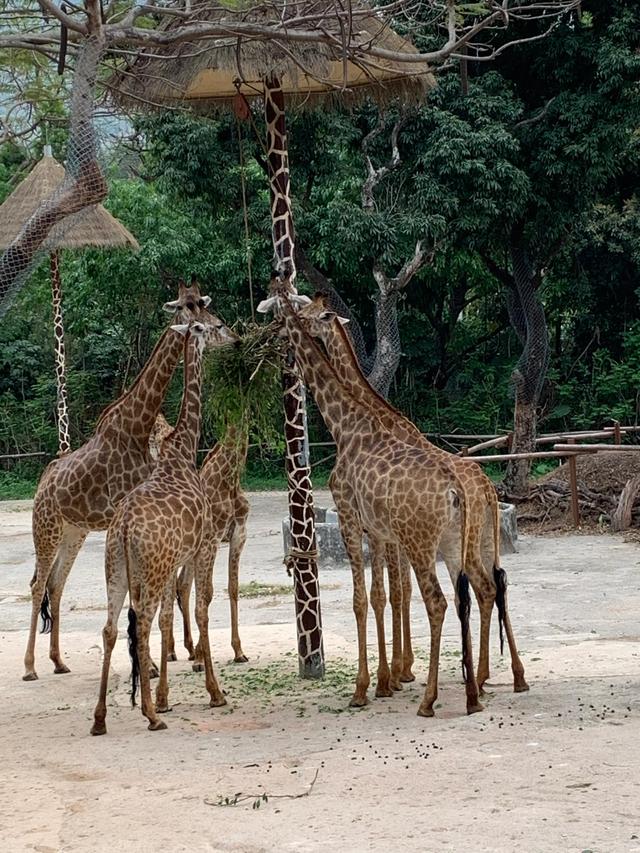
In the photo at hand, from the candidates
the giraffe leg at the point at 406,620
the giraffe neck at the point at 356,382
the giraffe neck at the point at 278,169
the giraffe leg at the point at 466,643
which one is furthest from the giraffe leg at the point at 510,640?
the giraffe neck at the point at 278,169

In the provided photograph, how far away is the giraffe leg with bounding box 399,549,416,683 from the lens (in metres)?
7.39

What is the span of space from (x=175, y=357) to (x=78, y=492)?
1093mm

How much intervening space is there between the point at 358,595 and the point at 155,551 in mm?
1219

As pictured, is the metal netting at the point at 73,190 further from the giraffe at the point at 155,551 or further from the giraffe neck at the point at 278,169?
the giraffe neck at the point at 278,169

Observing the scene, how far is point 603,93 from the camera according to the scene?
1599cm

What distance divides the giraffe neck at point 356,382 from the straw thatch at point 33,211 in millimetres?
7515

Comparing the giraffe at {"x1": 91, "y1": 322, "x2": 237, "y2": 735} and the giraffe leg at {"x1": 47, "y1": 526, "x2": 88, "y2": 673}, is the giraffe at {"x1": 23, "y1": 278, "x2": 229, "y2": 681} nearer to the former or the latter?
the giraffe leg at {"x1": 47, "y1": 526, "x2": 88, "y2": 673}

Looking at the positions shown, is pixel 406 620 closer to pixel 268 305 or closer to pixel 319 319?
pixel 319 319

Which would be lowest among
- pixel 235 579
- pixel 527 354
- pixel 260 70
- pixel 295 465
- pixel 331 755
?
pixel 331 755

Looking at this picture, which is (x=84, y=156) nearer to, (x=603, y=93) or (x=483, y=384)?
(x=603, y=93)

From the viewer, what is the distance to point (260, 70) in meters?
7.71

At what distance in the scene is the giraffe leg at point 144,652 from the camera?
6539 mm

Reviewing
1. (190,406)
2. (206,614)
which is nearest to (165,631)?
(206,614)

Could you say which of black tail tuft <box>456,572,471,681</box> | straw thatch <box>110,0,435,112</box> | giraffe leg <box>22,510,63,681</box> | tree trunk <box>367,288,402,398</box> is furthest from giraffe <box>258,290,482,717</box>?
tree trunk <box>367,288,402,398</box>
